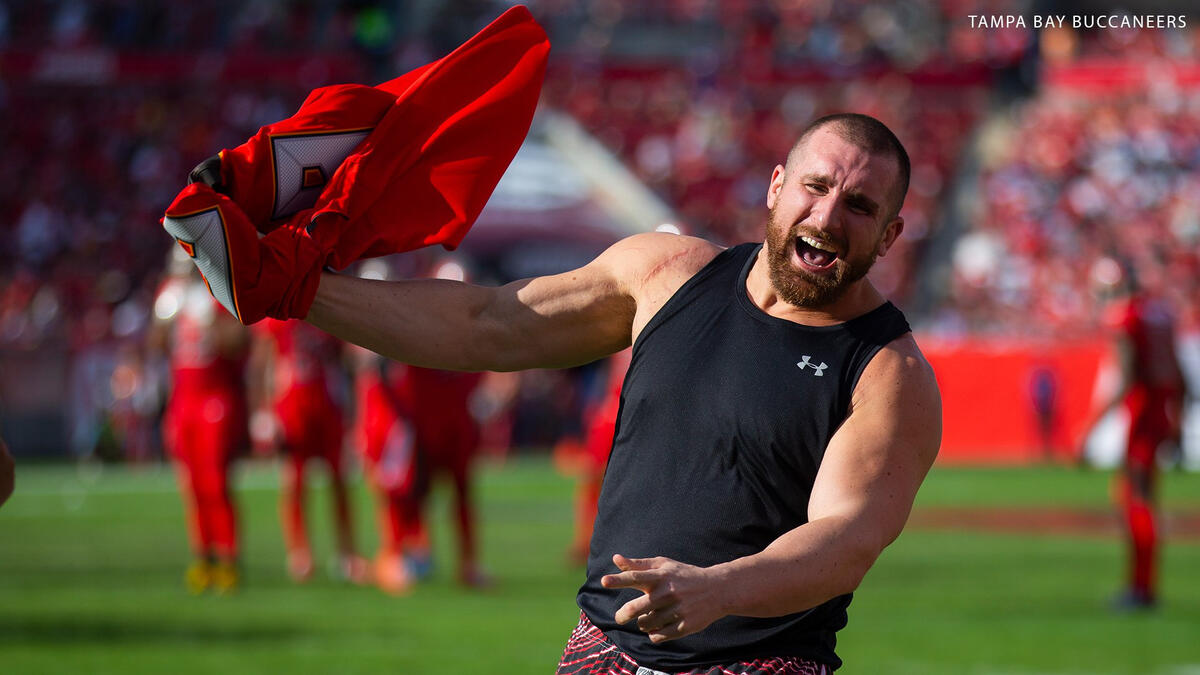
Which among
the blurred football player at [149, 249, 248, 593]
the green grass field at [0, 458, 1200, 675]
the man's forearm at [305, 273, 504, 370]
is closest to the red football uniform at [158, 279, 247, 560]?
Result: the blurred football player at [149, 249, 248, 593]

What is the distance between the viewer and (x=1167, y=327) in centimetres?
1166

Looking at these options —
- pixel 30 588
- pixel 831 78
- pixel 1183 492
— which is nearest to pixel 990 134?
pixel 831 78

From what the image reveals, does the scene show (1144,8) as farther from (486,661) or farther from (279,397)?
(486,661)

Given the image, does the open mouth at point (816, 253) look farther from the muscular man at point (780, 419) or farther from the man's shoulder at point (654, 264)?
the man's shoulder at point (654, 264)

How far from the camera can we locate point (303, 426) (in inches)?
515

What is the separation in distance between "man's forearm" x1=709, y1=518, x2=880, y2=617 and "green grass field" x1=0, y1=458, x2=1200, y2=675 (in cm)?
544

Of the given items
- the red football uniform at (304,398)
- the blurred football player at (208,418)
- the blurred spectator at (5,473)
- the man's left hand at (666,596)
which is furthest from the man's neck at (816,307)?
the red football uniform at (304,398)

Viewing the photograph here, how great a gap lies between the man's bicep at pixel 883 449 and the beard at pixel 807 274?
0.62 ft

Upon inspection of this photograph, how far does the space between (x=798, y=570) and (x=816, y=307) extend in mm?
758

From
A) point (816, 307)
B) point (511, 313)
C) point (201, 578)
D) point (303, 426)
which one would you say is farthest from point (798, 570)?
point (303, 426)

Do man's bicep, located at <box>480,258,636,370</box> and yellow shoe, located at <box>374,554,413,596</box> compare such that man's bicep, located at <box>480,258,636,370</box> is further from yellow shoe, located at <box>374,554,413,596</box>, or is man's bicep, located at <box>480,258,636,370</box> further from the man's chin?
yellow shoe, located at <box>374,554,413,596</box>

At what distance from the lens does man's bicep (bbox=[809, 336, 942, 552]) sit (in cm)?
352

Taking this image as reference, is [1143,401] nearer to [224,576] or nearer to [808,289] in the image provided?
[224,576]

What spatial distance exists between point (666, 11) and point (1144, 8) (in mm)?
11428
